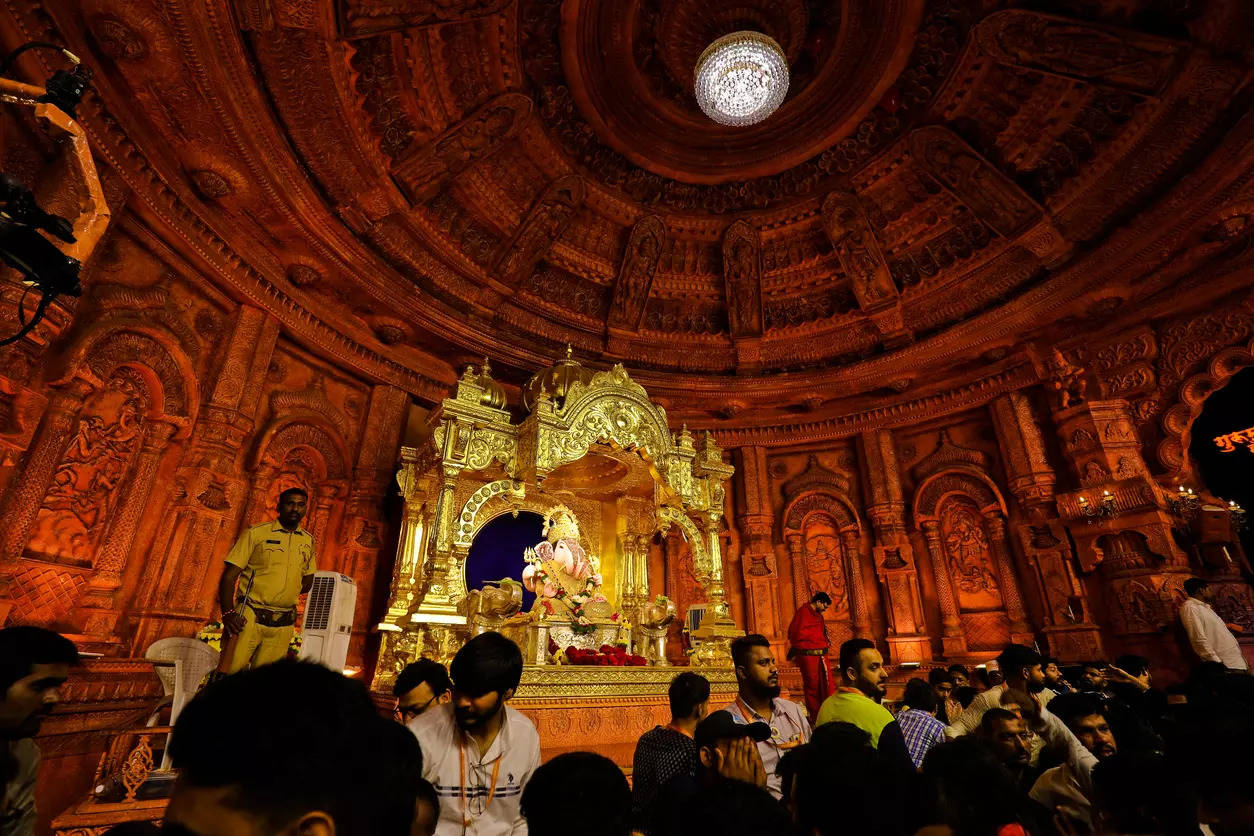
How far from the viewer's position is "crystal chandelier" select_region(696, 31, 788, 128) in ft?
30.5

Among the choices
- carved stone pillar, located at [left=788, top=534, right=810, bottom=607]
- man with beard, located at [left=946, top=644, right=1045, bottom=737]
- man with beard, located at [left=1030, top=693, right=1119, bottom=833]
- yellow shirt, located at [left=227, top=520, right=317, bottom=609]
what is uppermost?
carved stone pillar, located at [left=788, top=534, right=810, bottom=607]

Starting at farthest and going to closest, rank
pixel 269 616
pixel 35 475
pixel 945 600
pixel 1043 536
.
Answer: pixel 945 600
pixel 1043 536
pixel 35 475
pixel 269 616

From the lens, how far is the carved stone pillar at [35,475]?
4934 mm

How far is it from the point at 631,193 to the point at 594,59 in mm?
2571

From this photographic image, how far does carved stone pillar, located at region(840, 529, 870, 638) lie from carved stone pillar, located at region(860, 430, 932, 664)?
364 millimetres

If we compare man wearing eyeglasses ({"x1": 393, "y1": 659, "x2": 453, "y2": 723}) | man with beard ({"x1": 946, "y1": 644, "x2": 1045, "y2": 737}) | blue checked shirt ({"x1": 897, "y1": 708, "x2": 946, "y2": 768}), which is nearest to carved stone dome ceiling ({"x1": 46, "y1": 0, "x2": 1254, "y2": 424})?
man wearing eyeglasses ({"x1": 393, "y1": 659, "x2": 453, "y2": 723})

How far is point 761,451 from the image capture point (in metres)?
12.0

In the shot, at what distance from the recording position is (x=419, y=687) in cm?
412

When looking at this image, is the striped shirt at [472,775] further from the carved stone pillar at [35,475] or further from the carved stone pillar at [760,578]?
the carved stone pillar at [760,578]

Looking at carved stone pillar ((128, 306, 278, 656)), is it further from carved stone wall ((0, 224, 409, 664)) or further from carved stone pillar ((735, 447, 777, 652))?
carved stone pillar ((735, 447, 777, 652))

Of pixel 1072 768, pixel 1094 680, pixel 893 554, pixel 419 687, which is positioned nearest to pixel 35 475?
pixel 419 687

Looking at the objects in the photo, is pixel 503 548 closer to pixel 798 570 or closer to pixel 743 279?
pixel 798 570

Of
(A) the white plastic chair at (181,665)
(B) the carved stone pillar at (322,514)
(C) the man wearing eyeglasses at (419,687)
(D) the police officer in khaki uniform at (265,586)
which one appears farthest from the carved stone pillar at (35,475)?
(C) the man wearing eyeglasses at (419,687)

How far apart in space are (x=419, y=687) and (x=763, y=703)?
2.49 meters
